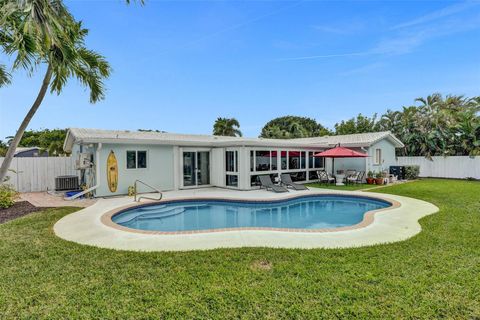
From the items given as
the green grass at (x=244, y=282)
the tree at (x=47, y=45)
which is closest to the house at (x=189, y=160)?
the tree at (x=47, y=45)

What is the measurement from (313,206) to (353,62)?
11.7m

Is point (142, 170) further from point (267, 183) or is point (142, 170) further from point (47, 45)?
point (47, 45)

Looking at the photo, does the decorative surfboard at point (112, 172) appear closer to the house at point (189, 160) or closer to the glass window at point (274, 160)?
the house at point (189, 160)

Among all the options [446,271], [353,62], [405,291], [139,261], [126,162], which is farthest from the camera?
[353,62]

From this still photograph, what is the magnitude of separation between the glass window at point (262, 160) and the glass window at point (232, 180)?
1.52 metres

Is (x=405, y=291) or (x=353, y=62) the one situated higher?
(x=353, y=62)

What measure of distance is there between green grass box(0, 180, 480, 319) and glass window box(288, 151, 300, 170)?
41.9 feet

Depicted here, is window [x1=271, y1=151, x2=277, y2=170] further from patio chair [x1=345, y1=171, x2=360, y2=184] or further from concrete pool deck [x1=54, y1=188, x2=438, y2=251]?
concrete pool deck [x1=54, y1=188, x2=438, y2=251]

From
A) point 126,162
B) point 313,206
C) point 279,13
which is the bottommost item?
point 313,206

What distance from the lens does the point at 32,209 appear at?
11141mm

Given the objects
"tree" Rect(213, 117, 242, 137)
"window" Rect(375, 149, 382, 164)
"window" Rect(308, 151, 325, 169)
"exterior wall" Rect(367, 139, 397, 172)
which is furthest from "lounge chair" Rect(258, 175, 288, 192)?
"tree" Rect(213, 117, 242, 137)

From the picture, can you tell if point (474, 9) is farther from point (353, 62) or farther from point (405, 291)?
point (405, 291)

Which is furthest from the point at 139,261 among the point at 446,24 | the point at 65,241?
the point at 446,24

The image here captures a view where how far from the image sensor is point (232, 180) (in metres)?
17.8
